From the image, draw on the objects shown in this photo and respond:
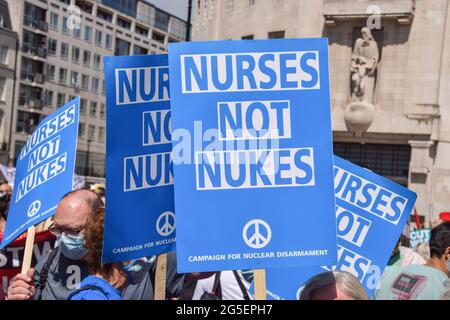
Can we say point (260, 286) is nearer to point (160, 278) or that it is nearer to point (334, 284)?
point (334, 284)

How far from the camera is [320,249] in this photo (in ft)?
12.6

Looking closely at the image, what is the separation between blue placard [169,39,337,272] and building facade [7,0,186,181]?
51067 millimetres

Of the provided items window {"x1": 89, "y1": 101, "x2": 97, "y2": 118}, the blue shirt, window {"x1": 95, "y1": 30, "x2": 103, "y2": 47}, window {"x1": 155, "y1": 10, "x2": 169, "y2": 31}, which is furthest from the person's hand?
window {"x1": 155, "y1": 10, "x2": 169, "y2": 31}

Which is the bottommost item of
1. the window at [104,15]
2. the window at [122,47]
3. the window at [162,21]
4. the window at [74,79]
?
the window at [74,79]

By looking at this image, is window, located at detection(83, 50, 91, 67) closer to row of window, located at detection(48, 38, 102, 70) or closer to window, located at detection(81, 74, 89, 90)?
row of window, located at detection(48, 38, 102, 70)

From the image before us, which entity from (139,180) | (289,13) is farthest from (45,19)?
(139,180)

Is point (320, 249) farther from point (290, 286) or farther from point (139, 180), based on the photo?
point (139, 180)

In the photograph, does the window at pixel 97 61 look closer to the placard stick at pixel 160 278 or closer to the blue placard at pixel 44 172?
the blue placard at pixel 44 172

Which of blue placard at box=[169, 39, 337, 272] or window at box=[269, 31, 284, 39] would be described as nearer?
blue placard at box=[169, 39, 337, 272]

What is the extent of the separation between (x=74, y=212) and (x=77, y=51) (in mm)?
56621

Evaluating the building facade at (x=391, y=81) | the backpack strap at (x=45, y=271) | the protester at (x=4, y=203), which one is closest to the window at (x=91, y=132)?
the building facade at (x=391, y=81)

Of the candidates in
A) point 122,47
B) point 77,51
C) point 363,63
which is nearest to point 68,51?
point 77,51

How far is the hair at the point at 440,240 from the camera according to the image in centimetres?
469

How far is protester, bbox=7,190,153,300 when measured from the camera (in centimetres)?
427
